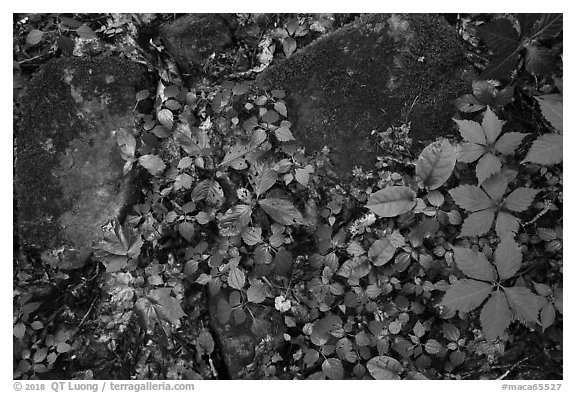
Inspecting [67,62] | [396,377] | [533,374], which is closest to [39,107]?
[67,62]

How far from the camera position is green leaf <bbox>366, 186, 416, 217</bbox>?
111 inches

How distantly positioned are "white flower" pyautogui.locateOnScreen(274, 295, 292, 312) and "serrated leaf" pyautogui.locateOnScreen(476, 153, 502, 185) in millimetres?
1408

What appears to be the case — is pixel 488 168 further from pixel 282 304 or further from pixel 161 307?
pixel 161 307

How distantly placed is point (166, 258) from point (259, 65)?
1.43 metres

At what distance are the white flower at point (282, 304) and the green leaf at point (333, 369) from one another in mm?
419

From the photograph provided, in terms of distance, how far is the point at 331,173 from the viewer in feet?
9.68

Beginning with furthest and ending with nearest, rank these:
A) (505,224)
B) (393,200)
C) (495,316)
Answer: (393,200)
(505,224)
(495,316)

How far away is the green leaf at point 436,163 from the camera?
2.78m

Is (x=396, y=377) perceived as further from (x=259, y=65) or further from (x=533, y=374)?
(x=259, y=65)

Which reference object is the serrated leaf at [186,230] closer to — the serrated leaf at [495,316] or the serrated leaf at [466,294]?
the serrated leaf at [466,294]

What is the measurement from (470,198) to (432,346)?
3.13 ft

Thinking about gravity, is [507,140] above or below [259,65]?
below

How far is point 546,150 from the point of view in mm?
2760

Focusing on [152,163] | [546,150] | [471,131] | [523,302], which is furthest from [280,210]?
[546,150]
